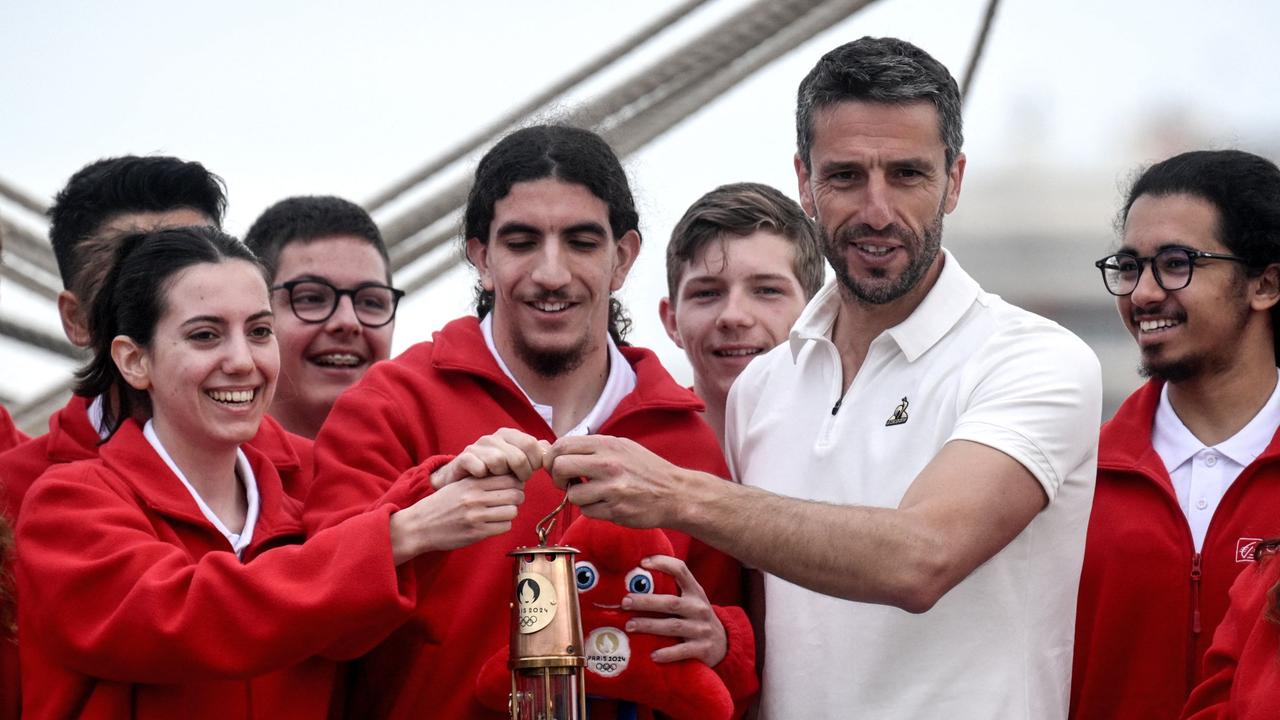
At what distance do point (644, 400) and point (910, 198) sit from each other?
0.81 meters

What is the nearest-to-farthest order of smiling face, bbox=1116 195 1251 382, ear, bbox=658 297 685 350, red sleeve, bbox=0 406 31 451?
smiling face, bbox=1116 195 1251 382 < red sleeve, bbox=0 406 31 451 < ear, bbox=658 297 685 350

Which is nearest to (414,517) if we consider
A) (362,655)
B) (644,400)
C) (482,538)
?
(482,538)

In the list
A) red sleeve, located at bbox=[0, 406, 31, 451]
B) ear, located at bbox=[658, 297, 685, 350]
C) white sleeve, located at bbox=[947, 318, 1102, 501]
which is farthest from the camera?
ear, located at bbox=[658, 297, 685, 350]

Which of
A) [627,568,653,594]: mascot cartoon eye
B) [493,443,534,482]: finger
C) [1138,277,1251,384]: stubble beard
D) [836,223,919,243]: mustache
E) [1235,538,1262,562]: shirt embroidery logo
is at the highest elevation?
[836,223,919,243]: mustache

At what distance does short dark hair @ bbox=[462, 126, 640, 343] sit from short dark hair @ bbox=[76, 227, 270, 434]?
22.0 inches

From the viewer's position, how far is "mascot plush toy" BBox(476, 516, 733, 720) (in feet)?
12.3

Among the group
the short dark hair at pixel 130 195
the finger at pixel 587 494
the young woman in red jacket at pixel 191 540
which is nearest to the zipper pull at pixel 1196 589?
the finger at pixel 587 494

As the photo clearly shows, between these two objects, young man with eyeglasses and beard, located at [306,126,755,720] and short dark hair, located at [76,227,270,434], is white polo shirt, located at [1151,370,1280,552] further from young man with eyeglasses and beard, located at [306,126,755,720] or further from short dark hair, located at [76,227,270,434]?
short dark hair, located at [76,227,270,434]

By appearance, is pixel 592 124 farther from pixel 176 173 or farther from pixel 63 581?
pixel 63 581

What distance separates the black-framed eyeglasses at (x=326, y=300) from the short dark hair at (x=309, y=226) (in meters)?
0.12

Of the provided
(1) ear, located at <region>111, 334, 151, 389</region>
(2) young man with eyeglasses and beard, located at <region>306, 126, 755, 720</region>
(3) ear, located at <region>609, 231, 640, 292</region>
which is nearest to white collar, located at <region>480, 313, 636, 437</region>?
(2) young man with eyeglasses and beard, located at <region>306, 126, 755, 720</region>

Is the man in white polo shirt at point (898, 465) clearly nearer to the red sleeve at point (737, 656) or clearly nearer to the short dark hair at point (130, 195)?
the red sleeve at point (737, 656)

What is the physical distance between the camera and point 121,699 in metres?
3.71

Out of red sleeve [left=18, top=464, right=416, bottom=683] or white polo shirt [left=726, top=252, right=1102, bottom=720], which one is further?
white polo shirt [left=726, top=252, right=1102, bottom=720]
